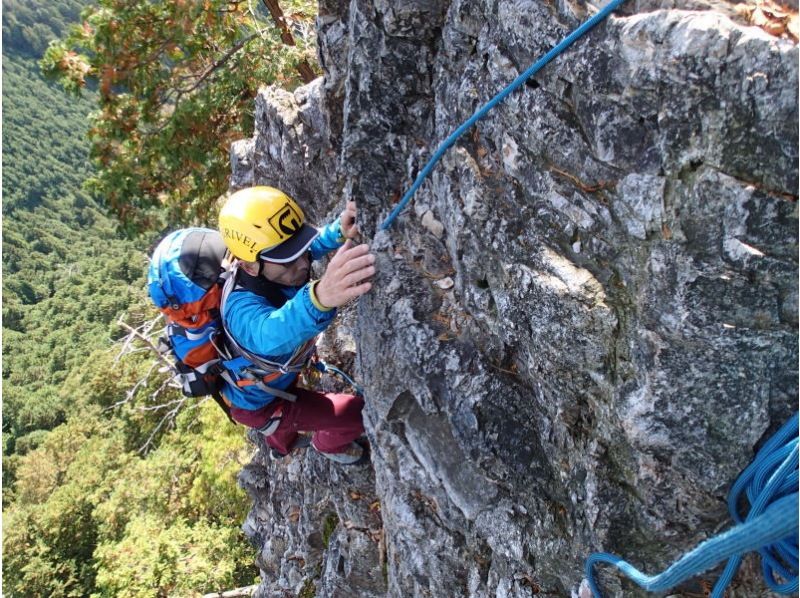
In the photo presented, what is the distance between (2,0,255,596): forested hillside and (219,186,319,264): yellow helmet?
346 inches

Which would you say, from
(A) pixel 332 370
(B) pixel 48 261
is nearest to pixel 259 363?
(A) pixel 332 370

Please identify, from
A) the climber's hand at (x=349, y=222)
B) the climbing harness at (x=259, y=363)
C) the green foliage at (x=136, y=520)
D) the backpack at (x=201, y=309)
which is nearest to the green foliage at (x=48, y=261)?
the green foliage at (x=136, y=520)

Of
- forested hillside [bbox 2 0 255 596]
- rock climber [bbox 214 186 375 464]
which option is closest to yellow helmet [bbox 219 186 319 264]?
rock climber [bbox 214 186 375 464]

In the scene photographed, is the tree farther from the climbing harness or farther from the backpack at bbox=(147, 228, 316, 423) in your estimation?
the climbing harness

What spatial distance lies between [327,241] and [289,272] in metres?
0.51

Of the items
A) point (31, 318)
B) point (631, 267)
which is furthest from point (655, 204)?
point (31, 318)

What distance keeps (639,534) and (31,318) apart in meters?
76.7

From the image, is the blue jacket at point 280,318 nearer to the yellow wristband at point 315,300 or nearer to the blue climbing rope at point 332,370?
the yellow wristband at point 315,300

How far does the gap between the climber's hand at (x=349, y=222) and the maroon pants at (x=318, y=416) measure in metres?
1.58

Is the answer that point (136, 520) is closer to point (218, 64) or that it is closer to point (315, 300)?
point (218, 64)

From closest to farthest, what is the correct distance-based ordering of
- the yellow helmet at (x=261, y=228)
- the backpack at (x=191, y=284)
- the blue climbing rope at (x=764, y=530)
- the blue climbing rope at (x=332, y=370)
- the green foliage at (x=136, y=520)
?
the blue climbing rope at (x=764, y=530) → the yellow helmet at (x=261, y=228) → the backpack at (x=191, y=284) → the blue climbing rope at (x=332, y=370) → the green foliage at (x=136, y=520)

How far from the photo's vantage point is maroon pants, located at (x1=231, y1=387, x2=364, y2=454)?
17.5 ft

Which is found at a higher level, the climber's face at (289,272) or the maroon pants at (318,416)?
the climber's face at (289,272)

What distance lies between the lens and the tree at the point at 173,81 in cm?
1000
